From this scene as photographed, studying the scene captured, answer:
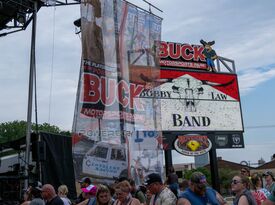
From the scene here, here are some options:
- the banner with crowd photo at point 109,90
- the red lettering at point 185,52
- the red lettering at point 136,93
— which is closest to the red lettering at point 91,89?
the banner with crowd photo at point 109,90

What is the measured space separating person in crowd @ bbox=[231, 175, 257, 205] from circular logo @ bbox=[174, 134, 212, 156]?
670 inches

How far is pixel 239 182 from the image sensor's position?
543cm

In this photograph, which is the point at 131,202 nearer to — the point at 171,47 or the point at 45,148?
the point at 45,148

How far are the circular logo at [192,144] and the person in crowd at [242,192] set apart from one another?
17.0 m

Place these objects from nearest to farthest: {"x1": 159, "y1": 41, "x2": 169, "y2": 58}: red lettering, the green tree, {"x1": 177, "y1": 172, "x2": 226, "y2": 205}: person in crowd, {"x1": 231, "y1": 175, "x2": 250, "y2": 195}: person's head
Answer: {"x1": 177, "y1": 172, "x2": 226, "y2": 205}: person in crowd, {"x1": 231, "y1": 175, "x2": 250, "y2": 195}: person's head, {"x1": 159, "y1": 41, "x2": 169, "y2": 58}: red lettering, the green tree

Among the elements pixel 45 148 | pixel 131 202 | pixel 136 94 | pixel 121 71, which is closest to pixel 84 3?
pixel 121 71

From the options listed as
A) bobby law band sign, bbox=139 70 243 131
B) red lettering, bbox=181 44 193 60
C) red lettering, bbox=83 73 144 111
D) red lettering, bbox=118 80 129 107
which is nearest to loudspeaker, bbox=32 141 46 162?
red lettering, bbox=83 73 144 111

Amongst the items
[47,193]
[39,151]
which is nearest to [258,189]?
[47,193]

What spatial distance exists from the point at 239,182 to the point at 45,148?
703cm

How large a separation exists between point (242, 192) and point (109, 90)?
18.5ft

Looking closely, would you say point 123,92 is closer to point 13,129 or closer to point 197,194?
point 197,194

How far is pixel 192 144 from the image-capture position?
2295 cm

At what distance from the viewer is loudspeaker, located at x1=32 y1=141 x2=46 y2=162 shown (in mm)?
11070

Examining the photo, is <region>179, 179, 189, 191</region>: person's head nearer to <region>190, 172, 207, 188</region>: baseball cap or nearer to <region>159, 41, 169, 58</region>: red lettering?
Result: <region>190, 172, 207, 188</region>: baseball cap
